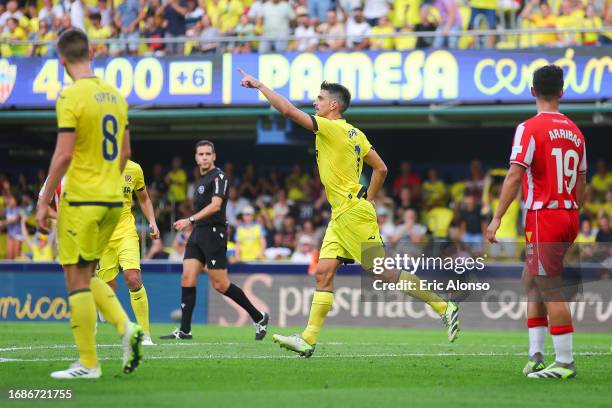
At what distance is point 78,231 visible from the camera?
834 centimetres

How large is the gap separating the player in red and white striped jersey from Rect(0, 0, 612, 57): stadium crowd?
12550 mm

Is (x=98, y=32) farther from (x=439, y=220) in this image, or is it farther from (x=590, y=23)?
(x=590, y=23)

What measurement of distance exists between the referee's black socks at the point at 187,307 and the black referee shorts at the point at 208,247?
1.33 ft

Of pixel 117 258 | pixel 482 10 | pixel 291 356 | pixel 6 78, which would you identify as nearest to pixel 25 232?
pixel 6 78

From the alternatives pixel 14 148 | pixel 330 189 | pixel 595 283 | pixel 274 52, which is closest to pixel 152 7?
pixel 274 52

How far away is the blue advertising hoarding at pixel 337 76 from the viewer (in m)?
22.1

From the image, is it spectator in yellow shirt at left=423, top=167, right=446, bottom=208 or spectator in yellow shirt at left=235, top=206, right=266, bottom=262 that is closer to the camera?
spectator in yellow shirt at left=235, top=206, right=266, bottom=262

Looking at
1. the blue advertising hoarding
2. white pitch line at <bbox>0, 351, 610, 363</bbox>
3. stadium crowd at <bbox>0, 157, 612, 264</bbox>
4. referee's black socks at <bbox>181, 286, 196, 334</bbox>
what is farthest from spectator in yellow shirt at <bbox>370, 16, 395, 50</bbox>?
white pitch line at <bbox>0, 351, 610, 363</bbox>

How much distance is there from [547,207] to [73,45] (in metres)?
3.88

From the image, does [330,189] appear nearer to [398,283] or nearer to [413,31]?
[398,283]

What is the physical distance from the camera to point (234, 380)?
8766 millimetres

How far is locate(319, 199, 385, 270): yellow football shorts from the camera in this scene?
11.1 metres

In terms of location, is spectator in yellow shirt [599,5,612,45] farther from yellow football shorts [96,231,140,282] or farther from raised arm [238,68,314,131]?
raised arm [238,68,314,131]

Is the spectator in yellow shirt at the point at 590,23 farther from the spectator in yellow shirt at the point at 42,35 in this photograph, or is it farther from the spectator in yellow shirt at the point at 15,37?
the spectator in yellow shirt at the point at 15,37
